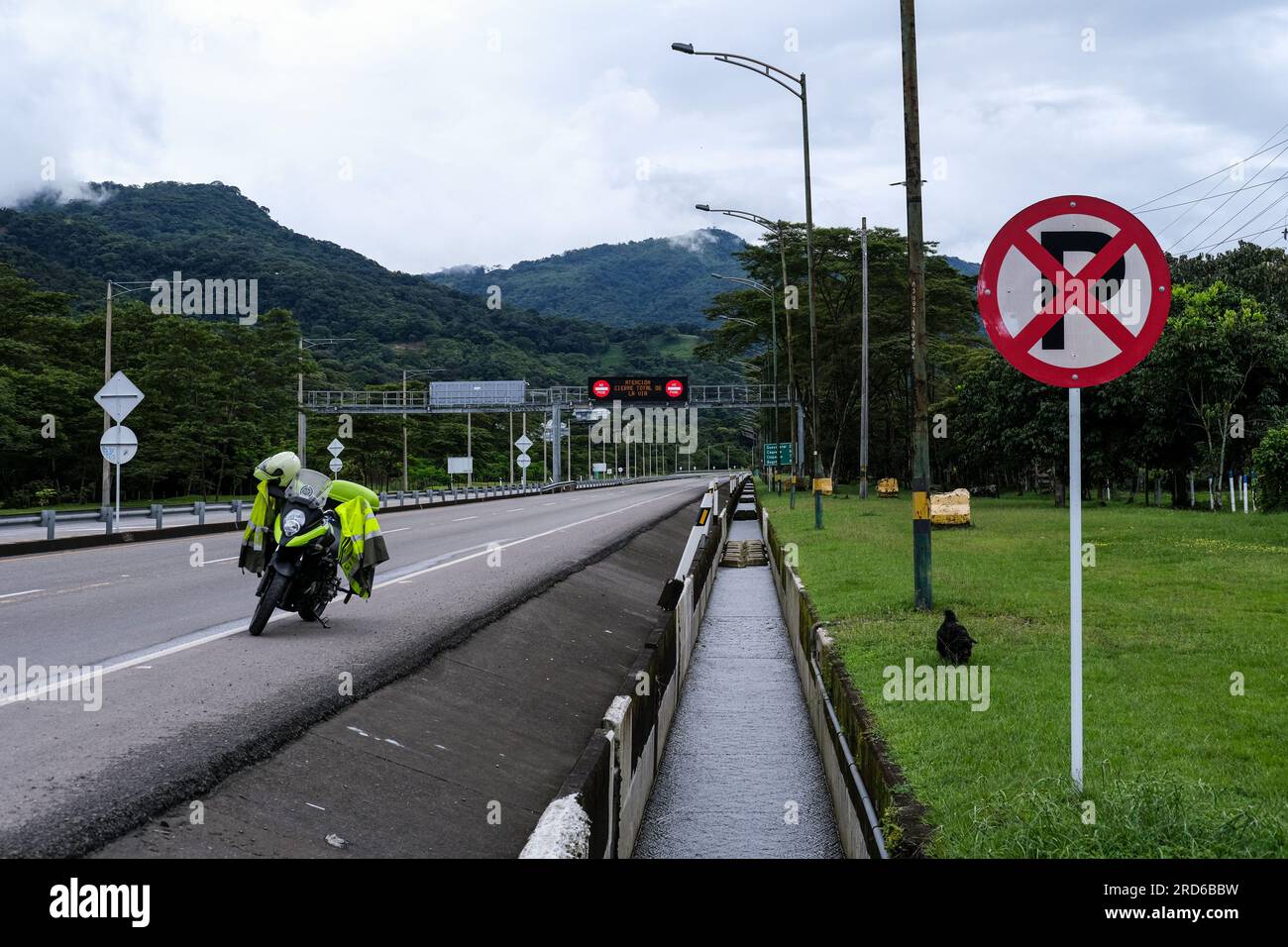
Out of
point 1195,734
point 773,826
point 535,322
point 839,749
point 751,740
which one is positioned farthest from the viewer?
point 535,322

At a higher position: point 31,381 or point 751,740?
point 31,381

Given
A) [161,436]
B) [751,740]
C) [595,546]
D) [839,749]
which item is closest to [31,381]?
[161,436]

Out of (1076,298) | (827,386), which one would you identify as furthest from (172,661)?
(827,386)

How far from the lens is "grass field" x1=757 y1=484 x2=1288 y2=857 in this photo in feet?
18.1

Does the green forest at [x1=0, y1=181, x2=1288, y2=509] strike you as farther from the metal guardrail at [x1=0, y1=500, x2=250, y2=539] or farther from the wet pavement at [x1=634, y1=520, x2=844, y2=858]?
the wet pavement at [x1=634, y1=520, x2=844, y2=858]

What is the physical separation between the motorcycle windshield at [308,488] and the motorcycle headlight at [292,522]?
12 cm

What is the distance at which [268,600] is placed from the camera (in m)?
11.0

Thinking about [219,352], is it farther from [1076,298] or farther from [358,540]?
[1076,298]

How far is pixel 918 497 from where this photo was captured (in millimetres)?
14711

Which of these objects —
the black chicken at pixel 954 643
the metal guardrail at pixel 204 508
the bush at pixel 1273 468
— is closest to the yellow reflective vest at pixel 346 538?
the black chicken at pixel 954 643

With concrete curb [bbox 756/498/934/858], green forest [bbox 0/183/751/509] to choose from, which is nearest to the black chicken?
concrete curb [bbox 756/498/934/858]

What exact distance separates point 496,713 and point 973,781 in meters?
4.52

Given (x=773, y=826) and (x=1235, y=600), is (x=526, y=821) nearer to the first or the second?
(x=773, y=826)
